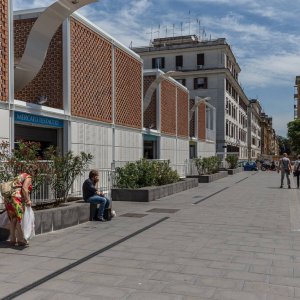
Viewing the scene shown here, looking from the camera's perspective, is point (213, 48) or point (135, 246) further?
point (213, 48)

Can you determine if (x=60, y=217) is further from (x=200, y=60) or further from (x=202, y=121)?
(x=200, y=60)

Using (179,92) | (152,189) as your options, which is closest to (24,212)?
(152,189)

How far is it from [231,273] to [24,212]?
11.6 ft

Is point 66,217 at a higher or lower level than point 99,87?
lower

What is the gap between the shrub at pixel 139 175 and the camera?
54.0 ft

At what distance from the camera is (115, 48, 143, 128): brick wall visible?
64.4ft

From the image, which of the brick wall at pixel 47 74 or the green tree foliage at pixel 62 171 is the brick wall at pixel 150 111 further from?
the green tree foliage at pixel 62 171

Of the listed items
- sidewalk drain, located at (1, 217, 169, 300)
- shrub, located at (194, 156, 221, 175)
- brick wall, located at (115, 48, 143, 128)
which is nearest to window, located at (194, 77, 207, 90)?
shrub, located at (194, 156, 221, 175)

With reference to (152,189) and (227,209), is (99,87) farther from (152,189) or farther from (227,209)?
(227,209)

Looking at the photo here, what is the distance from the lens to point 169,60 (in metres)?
62.0

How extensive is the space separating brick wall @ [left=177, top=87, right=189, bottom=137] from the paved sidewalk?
20468 mm

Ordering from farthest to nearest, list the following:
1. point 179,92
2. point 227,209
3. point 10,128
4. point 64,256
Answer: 1. point 179,92
2. point 227,209
3. point 10,128
4. point 64,256

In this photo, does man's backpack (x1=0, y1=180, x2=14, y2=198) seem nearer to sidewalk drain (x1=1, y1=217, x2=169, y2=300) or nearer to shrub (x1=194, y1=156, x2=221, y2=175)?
sidewalk drain (x1=1, y1=217, x2=169, y2=300)

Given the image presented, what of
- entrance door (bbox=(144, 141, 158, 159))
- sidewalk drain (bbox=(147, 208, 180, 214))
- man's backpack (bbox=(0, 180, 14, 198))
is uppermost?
entrance door (bbox=(144, 141, 158, 159))
